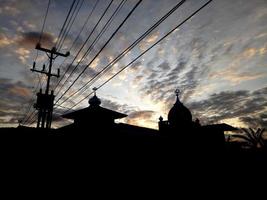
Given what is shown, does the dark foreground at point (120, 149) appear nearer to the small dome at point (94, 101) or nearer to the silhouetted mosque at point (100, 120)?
the silhouetted mosque at point (100, 120)

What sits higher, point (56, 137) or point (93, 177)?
point (56, 137)

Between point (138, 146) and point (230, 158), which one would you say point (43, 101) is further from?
point (230, 158)

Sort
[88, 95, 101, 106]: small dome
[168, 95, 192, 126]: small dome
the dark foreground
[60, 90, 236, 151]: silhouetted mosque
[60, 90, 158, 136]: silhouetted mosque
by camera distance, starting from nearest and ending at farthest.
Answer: the dark foreground → [60, 90, 236, 151]: silhouetted mosque → [60, 90, 158, 136]: silhouetted mosque → [88, 95, 101, 106]: small dome → [168, 95, 192, 126]: small dome

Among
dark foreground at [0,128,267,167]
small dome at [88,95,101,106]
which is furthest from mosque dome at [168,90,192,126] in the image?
small dome at [88,95,101,106]

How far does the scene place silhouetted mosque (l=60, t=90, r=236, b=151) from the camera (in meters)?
20.9

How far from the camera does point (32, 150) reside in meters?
15.7

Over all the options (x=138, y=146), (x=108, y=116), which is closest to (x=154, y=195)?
(x=138, y=146)

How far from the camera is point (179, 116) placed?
35.1 meters

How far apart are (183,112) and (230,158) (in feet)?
38.8

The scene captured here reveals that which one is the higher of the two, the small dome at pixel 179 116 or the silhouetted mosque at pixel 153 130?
the small dome at pixel 179 116

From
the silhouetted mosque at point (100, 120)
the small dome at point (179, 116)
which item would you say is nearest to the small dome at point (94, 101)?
the silhouetted mosque at point (100, 120)

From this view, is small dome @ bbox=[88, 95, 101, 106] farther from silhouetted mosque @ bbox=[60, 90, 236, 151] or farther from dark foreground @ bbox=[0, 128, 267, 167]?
dark foreground @ bbox=[0, 128, 267, 167]

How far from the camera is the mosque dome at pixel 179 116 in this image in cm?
3484

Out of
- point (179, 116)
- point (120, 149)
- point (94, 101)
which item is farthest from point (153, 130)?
point (179, 116)
